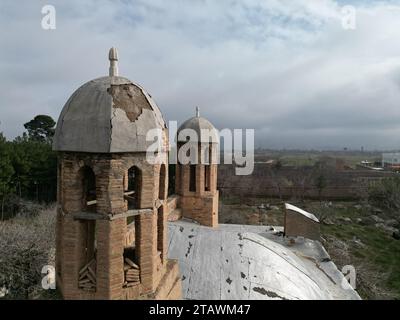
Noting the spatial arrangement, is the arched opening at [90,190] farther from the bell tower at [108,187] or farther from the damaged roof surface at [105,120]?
the damaged roof surface at [105,120]

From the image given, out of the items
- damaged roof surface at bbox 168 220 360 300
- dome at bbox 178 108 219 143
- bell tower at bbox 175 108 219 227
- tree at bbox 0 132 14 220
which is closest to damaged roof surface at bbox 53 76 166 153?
damaged roof surface at bbox 168 220 360 300

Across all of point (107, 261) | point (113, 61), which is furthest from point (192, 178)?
point (107, 261)

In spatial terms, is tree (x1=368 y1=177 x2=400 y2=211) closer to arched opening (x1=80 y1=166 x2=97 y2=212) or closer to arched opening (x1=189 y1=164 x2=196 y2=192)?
arched opening (x1=189 y1=164 x2=196 y2=192)

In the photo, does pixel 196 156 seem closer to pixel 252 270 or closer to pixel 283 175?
pixel 252 270

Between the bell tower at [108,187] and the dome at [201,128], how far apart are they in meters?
8.09

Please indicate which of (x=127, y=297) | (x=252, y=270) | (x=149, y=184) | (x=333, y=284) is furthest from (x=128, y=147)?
(x=333, y=284)

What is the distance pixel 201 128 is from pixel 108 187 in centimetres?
899

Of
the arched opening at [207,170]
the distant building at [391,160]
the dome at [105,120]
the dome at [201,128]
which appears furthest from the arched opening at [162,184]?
the distant building at [391,160]

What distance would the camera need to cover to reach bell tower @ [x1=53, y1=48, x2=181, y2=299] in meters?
4.56

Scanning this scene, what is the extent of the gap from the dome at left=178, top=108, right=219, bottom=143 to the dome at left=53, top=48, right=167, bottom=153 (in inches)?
328

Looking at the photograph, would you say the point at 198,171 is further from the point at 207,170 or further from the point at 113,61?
the point at 113,61

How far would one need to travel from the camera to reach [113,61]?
5199 mm

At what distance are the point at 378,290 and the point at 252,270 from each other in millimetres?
9682

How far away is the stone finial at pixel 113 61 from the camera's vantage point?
5.15 metres
